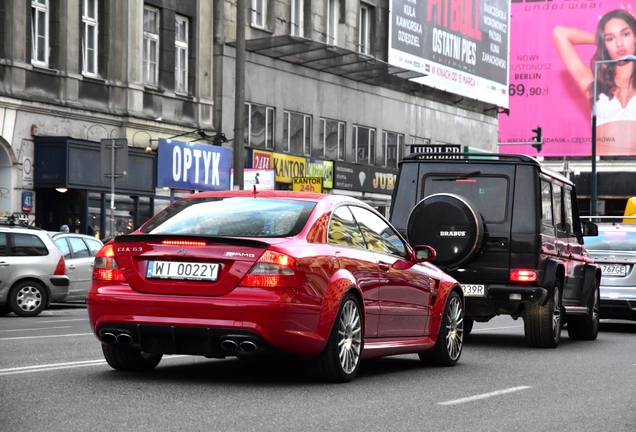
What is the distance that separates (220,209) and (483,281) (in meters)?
5.63

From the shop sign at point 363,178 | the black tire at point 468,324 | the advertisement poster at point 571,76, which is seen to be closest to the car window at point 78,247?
the black tire at point 468,324

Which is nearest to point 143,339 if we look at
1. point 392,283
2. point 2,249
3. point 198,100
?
point 392,283

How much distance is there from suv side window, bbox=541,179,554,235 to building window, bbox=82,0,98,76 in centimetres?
1887

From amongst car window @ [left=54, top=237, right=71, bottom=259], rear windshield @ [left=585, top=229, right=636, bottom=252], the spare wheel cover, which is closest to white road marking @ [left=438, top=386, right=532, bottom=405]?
the spare wheel cover

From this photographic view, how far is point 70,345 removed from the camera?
1338 centimetres

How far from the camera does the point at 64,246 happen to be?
24.7m

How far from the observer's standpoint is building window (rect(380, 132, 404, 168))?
161ft

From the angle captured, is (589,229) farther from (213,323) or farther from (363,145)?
(363,145)

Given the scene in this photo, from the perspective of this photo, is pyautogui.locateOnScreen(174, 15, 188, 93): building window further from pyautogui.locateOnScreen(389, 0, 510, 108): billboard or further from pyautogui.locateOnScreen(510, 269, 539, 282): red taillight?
pyautogui.locateOnScreen(510, 269, 539, 282): red taillight

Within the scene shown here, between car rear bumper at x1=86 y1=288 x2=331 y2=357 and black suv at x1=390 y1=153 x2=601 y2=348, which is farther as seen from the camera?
black suv at x1=390 y1=153 x2=601 y2=348

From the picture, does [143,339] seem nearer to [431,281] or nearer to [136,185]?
[431,281]

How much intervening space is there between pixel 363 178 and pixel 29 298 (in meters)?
25.9

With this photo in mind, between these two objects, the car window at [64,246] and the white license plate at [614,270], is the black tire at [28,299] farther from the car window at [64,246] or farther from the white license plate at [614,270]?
the white license plate at [614,270]

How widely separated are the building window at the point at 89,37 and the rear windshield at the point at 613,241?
1609cm
